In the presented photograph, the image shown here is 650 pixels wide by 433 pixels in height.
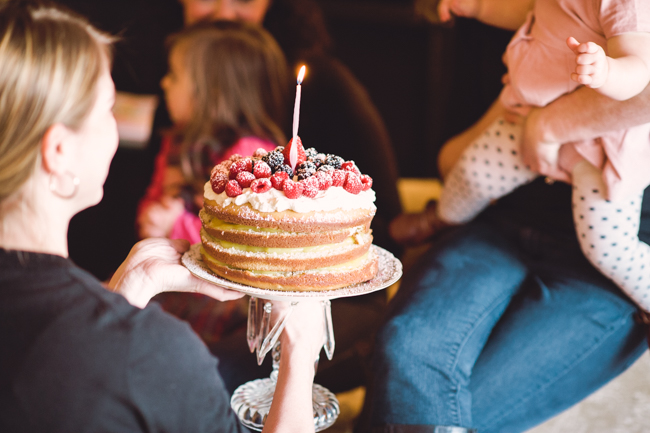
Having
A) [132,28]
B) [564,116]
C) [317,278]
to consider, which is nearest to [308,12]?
[132,28]

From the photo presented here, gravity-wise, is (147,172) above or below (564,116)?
below

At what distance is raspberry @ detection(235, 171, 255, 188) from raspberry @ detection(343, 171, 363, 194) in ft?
0.68

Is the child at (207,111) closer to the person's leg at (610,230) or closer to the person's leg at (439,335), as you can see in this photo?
the person's leg at (439,335)

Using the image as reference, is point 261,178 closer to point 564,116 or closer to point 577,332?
point 564,116

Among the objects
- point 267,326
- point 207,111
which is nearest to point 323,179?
point 267,326

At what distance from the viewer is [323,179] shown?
46.1 inches

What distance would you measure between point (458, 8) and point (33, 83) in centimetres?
124

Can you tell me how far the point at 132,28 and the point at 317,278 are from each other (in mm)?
2976

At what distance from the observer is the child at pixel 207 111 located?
2.46 m

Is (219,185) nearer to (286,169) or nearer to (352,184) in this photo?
(286,169)

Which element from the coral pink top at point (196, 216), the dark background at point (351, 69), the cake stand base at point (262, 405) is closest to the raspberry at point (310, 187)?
the cake stand base at point (262, 405)

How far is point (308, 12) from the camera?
10.4ft

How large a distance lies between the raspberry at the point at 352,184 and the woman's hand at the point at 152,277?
35 centimetres

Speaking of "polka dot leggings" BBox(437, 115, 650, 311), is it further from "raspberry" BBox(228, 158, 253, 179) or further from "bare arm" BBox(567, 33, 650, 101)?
"raspberry" BBox(228, 158, 253, 179)
